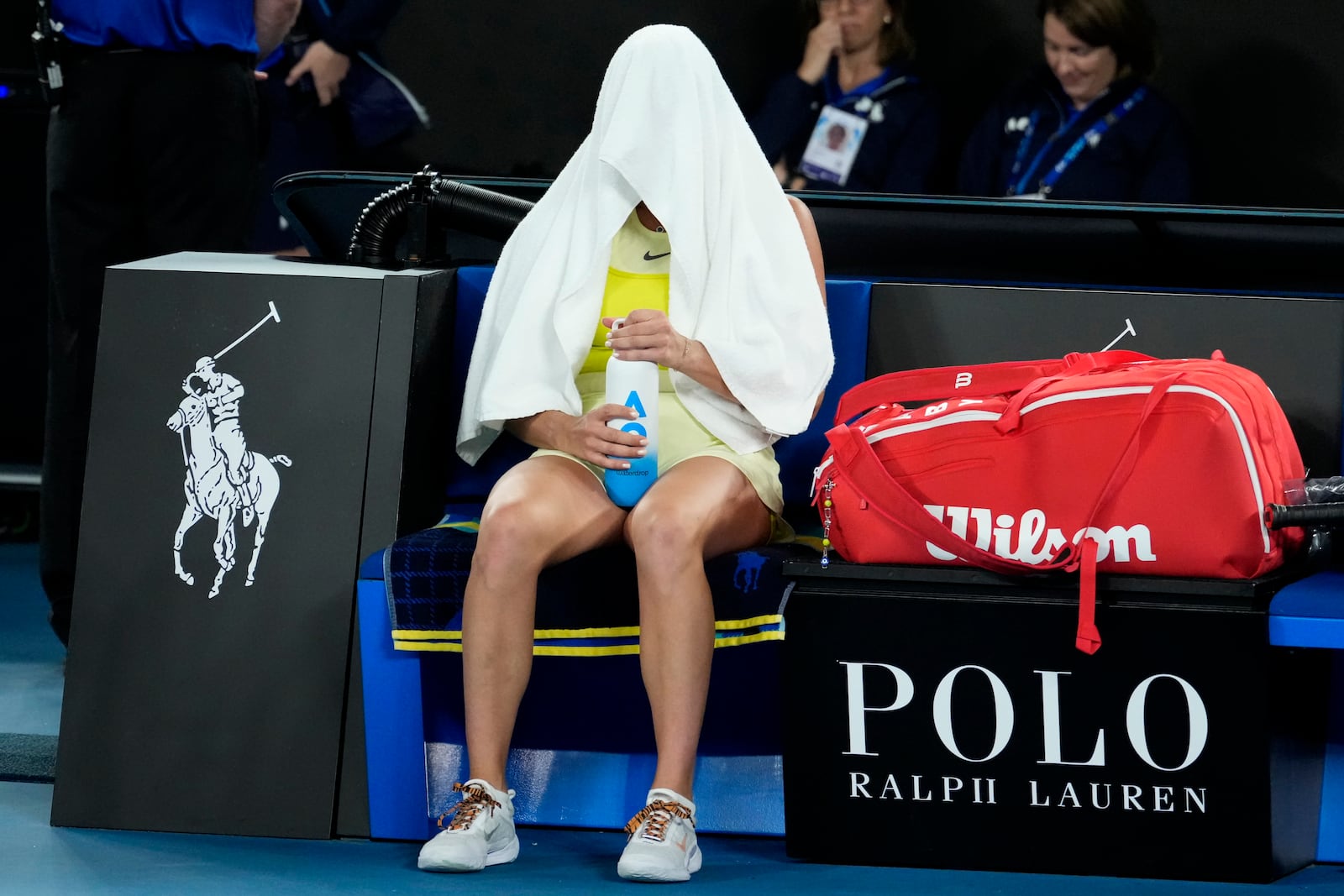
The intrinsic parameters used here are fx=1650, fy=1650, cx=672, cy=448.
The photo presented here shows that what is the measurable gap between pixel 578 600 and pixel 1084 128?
2634mm

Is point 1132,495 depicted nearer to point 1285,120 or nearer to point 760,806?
point 760,806

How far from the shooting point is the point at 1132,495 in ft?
7.02

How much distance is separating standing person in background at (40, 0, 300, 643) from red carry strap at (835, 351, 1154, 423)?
1495mm

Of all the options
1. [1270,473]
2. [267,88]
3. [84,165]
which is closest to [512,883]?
[1270,473]

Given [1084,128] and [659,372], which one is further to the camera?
[1084,128]

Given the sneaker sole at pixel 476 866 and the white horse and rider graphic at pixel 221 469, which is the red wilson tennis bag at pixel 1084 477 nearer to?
the sneaker sole at pixel 476 866

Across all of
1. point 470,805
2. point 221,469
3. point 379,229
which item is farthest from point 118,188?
point 470,805

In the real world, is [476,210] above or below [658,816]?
above

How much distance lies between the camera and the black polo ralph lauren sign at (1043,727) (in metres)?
2.14

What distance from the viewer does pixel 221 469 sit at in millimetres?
2518

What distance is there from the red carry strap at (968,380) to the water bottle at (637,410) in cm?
28

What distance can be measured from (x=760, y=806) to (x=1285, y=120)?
3.05 metres

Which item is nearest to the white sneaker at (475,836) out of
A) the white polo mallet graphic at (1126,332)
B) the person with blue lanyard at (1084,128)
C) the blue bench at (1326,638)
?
the blue bench at (1326,638)

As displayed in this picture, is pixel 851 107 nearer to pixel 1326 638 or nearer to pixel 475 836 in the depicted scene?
pixel 1326 638
